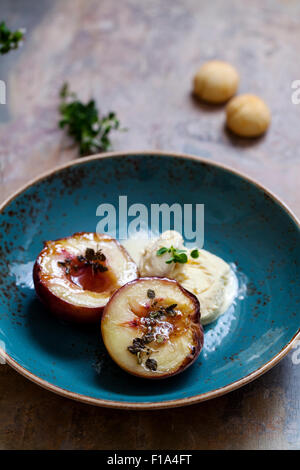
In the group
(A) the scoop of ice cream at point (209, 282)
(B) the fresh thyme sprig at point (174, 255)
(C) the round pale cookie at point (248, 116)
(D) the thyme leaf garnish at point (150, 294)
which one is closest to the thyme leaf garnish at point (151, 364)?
(D) the thyme leaf garnish at point (150, 294)

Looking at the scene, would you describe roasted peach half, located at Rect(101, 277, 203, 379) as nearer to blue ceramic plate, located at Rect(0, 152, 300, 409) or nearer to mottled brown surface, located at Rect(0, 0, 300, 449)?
blue ceramic plate, located at Rect(0, 152, 300, 409)

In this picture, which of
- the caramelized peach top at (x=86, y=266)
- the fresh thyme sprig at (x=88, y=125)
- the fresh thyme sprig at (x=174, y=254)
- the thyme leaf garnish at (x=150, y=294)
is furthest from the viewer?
the fresh thyme sprig at (x=88, y=125)

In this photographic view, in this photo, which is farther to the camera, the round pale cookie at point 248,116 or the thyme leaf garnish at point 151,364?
the round pale cookie at point 248,116

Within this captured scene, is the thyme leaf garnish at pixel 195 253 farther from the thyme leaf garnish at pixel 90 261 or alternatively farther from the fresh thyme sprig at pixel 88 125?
the fresh thyme sprig at pixel 88 125

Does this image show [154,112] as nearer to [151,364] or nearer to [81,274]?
[81,274]

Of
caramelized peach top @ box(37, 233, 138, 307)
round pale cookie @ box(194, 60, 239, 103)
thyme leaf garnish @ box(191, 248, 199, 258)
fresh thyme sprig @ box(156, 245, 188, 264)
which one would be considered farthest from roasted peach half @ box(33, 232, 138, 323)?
round pale cookie @ box(194, 60, 239, 103)

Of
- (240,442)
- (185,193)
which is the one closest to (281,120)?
(185,193)

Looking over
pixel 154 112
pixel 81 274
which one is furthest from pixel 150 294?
pixel 154 112
